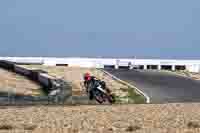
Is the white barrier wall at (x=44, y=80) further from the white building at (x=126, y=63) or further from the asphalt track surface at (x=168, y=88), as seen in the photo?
the white building at (x=126, y=63)

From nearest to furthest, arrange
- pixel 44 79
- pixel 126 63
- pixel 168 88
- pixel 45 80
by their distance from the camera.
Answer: pixel 45 80, pixel 44 79, pixel 168 88, pixel 126 63

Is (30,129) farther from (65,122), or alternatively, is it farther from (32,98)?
(32,98)

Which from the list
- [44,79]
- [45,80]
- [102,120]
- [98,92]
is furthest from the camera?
[44,79]

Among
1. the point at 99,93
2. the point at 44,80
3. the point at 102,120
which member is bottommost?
the point at 102,120

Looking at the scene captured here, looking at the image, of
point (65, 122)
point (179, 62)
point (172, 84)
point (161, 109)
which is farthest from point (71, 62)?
point (65, 122)

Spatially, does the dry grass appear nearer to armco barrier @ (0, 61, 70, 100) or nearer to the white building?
armco barrier @ (0, 61, 70, 100)

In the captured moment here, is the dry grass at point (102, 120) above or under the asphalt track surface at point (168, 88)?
above

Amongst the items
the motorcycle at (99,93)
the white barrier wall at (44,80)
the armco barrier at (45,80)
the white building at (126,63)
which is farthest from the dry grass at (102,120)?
the white building at (126,63)

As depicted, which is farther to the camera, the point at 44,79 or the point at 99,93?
the point at 44,79

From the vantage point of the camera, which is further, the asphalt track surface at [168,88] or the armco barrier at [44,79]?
the asphalt track surface at [168,88]

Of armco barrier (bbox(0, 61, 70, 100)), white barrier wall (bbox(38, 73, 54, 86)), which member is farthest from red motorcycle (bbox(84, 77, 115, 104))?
white barrier wall (bbox(38, 73, 54, 86))

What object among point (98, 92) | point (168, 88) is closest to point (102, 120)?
point (98, 92)

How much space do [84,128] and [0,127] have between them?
259 cm

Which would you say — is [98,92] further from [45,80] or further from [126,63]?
[126,63]
